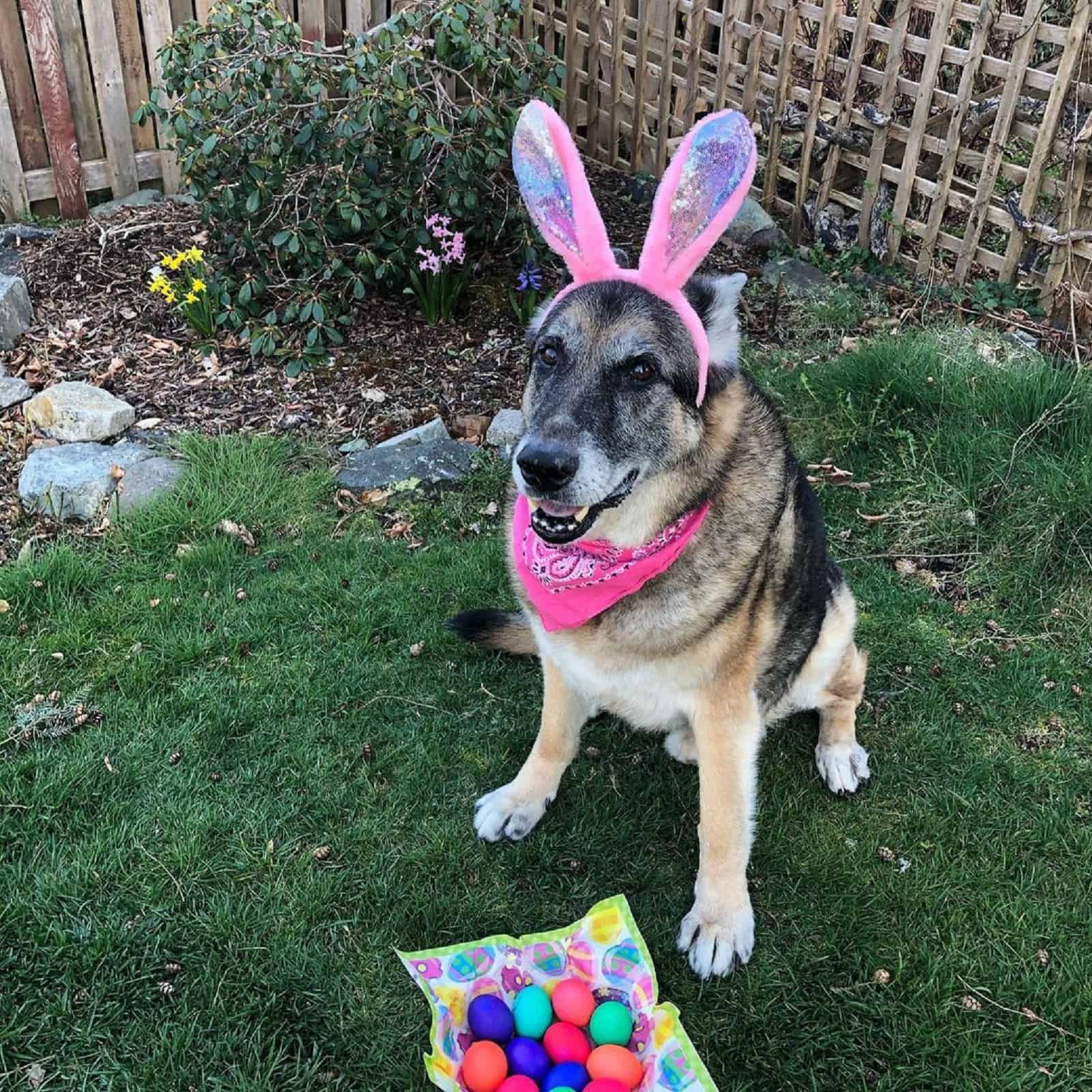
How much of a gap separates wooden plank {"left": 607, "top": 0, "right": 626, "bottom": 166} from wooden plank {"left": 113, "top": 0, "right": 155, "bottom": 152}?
9.26ft

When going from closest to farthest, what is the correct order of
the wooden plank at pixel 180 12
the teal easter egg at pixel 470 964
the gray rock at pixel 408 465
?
the teal easter egg at pixel 470 964 < the gray rock at pixel 408 465 < the wooden plank at pixel 180 12

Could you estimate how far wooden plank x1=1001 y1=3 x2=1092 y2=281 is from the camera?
15.1 ft

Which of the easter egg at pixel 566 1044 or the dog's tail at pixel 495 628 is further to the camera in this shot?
the dog's tail at pixel 495 628

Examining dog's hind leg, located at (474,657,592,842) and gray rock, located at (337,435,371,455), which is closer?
dog's hind leg, located at (474,657,592,842)

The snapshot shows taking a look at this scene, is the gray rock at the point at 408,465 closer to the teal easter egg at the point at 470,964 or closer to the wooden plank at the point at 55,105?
the teal easter egg at the point at 470,964

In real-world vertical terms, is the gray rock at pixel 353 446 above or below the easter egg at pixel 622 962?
below

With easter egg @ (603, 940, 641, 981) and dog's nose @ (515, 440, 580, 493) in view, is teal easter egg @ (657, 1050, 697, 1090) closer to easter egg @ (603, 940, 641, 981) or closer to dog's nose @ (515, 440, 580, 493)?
easter egg @ (603, 940, 641, 981)

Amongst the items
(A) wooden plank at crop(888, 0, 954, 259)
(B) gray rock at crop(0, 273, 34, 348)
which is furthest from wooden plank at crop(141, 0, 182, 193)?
(A) wooden plank at crop(888, 0, 954, 259)

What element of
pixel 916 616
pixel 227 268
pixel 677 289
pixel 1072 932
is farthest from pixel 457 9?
pixel 1072 932

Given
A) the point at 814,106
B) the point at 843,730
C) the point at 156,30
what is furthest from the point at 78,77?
the point at 843,730

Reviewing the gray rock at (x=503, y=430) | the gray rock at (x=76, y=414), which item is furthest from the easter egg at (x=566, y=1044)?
the gray rock at (x=76, y=414)

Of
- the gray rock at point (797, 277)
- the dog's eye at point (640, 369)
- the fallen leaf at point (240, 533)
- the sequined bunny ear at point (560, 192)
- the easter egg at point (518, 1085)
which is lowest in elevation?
the fallen leaf at point (240, 533)

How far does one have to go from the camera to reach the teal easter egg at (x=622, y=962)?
2283 millimetres

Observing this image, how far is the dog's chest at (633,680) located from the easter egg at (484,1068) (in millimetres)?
894
